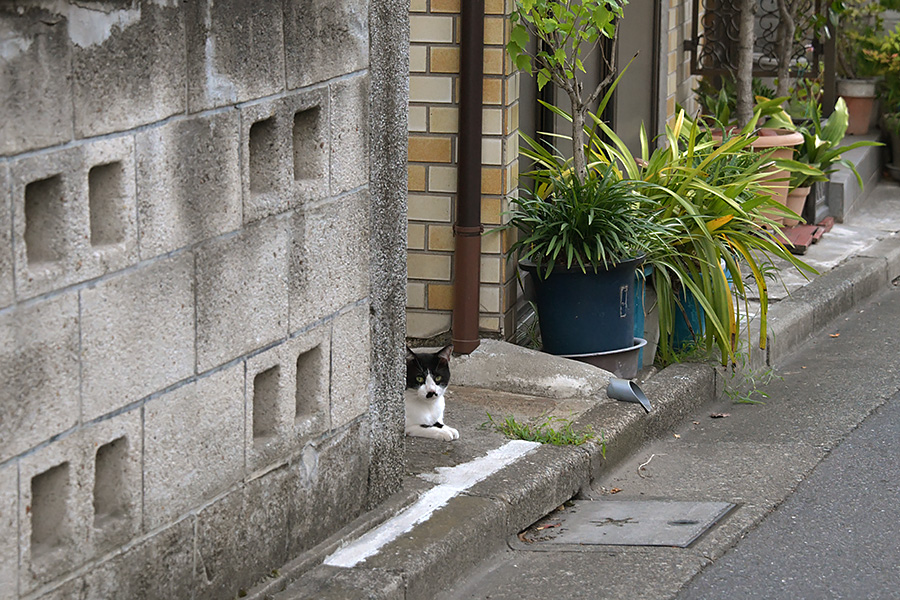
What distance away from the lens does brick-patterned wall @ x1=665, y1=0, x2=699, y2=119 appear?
8.36m

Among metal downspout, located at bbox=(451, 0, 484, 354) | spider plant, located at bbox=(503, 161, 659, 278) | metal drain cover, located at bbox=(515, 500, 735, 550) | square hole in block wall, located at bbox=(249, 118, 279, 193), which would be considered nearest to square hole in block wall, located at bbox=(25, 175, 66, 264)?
square hole in block wall, located at bbox=(249, 118, 279, 193)

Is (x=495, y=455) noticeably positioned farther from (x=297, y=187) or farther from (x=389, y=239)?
(x=297, y=187)

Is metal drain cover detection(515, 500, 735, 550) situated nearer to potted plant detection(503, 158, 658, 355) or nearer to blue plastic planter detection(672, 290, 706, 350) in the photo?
potted plant detection(503, 158, 658, 355)

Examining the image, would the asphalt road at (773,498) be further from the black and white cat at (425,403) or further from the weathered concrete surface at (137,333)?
the weathered concrete surface at (137,333)

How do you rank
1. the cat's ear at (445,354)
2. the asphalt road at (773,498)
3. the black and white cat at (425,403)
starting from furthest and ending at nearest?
the cat's ear at (445,354), the black and white cat at (425,403), the asphalt road at (773,498)

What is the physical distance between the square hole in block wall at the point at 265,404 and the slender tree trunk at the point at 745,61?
6.35 metres

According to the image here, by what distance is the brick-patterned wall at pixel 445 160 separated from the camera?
567cm

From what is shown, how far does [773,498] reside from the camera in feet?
15.4

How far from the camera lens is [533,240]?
5.53 meters

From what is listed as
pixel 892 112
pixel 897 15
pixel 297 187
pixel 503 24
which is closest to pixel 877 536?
pixel 297 187

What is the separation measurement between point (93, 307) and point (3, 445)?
1.20ft

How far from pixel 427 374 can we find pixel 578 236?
1.13 metres

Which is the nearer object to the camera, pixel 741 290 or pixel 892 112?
pixel 741 290

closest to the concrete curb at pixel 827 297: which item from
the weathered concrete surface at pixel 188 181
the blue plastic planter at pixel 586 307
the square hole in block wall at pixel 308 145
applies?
the blue plastic planter at pixel 586 307
